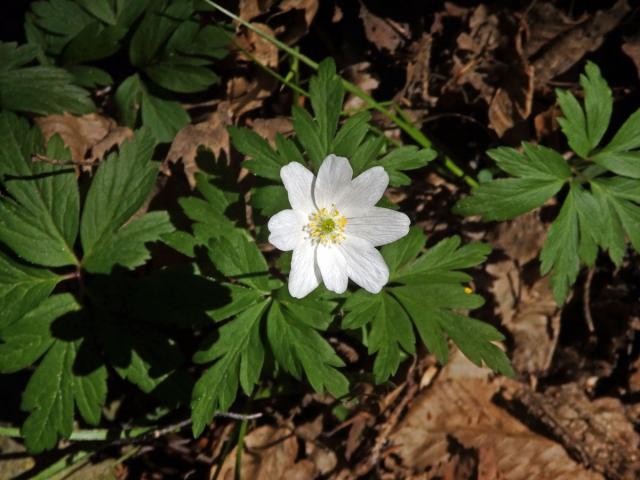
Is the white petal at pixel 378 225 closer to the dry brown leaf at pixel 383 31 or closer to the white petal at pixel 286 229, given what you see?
the white petal at pixel 286 229

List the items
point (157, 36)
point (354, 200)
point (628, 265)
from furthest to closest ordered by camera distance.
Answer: point (628, 265), point (157, 36), point (354, 200)

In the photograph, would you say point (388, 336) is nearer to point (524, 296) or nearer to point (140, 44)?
point (524, 296)

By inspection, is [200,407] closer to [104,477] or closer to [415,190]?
[104,477]

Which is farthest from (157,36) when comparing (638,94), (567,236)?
(638,94)

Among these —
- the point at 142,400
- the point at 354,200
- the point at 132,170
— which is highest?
the point at 354,200

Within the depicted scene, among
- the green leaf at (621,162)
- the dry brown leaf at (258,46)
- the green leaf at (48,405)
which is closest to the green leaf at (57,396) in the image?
the green leaf at (48,405)

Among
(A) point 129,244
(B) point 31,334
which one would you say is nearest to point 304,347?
(A) point 129,244
